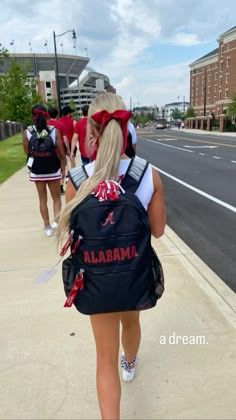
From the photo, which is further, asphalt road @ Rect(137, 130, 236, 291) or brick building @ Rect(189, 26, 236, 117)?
brick building @ Rect(189, 26, 236, 117)

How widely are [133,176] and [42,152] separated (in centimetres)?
355

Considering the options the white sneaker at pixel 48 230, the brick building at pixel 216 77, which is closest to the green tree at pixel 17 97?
the white sneaker at pixel 48 230

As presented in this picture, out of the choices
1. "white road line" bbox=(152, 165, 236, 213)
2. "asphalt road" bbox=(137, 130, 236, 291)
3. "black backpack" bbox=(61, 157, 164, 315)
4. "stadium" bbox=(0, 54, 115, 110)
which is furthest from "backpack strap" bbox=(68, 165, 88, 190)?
"stadium" bbox=(0, 54, 115, 110)

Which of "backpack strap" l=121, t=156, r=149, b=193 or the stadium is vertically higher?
the stadium

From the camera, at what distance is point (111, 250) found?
1705mm

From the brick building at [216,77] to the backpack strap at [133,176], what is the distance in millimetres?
80272

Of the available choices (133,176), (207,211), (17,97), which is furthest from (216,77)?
(133,176)

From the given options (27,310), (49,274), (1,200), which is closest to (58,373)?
(27,310)

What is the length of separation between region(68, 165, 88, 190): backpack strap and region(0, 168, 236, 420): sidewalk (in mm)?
1402

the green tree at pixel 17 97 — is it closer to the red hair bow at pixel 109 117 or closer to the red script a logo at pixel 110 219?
the red hair bow at pixel 109 117

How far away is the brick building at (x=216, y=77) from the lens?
3248 inches

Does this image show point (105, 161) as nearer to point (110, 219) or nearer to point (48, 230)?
point (110, 219)

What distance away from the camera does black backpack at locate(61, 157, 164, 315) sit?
1.68 m

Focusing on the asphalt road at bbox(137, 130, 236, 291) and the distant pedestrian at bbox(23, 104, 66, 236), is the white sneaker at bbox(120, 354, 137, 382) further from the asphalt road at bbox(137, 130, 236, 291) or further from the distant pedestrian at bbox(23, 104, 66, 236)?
the distant pedestrian at bbox(23, 104, 66, 236)
